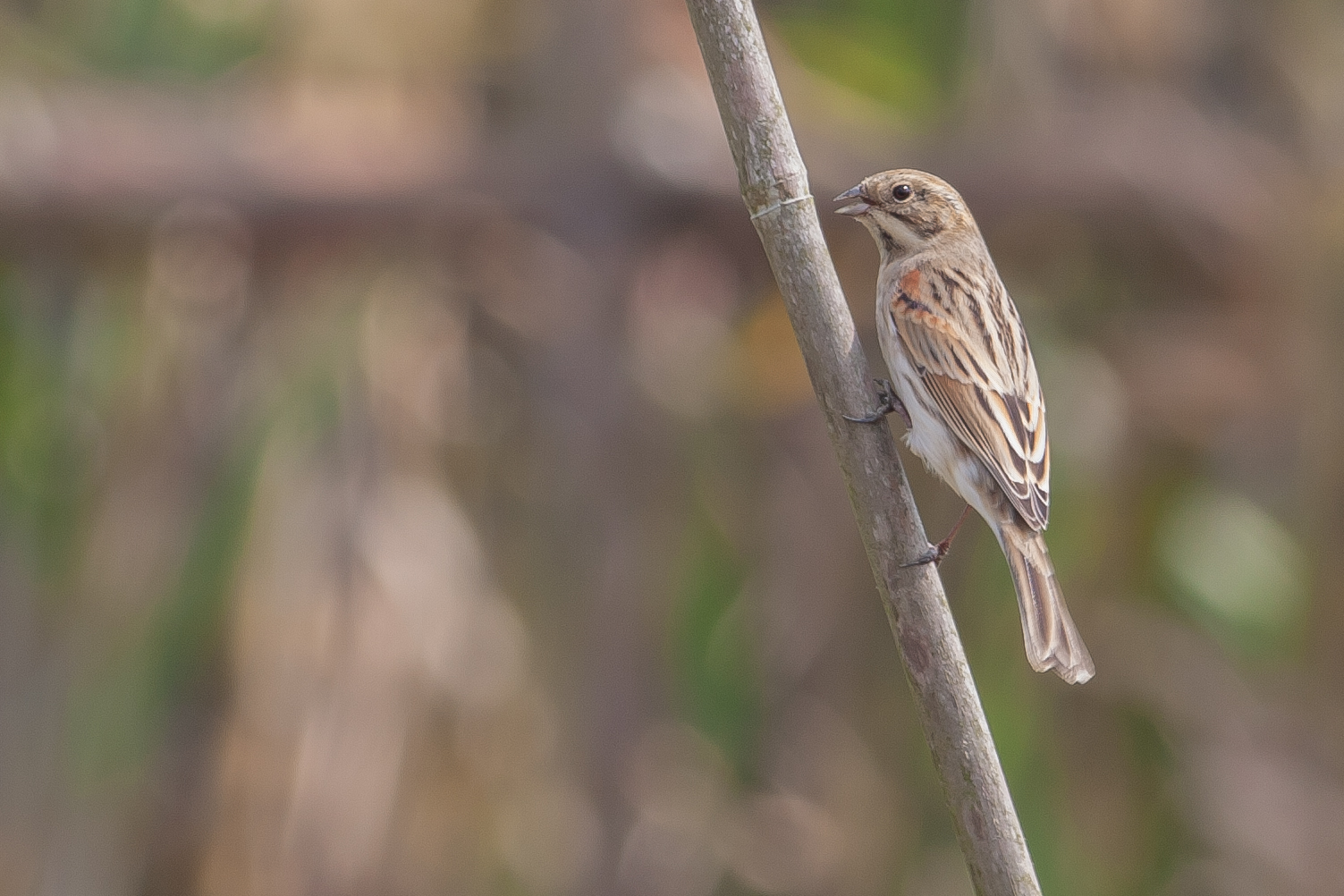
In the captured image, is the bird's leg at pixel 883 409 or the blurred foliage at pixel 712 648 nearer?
the bird's leg at pixel 883 409

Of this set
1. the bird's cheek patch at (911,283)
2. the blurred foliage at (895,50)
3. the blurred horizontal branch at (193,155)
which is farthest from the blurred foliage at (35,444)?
the bird's cheek patch at (911,283)

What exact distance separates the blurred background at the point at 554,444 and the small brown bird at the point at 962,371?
179 centimetres

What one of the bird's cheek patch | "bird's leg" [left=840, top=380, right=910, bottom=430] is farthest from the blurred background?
"bird's leg" [left=840, top=380, right=910, bottom=430]

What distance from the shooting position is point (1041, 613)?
3.05 meters

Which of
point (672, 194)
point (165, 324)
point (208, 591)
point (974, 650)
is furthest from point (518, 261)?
point (974, 650)

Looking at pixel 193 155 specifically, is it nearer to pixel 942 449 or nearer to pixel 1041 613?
pixel 942 449

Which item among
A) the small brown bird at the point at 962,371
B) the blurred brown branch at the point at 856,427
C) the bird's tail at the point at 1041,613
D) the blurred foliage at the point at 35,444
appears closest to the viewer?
the blurred brown branch at the point at 856,427

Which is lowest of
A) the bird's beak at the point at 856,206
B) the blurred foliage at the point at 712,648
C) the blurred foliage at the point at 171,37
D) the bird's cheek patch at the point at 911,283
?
the blurred foliage at the point at 712,648

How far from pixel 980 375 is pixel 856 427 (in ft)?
4.49

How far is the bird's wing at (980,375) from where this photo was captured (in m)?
3.32

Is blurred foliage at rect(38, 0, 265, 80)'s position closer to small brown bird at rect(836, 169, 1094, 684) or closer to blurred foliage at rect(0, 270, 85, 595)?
blurred foliage at rect(0, 270, 85, 595)

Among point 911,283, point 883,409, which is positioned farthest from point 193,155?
point 883,409

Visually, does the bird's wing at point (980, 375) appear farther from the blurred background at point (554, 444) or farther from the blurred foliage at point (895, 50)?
the blurred foliage at point (895, 50)

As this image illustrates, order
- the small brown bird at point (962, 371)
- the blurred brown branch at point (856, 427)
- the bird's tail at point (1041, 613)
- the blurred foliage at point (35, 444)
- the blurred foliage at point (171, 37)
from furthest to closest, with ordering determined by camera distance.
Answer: the blurred foliage at point (171, 37) < the blurred foliage at point (35, 444) < the small brown bird at point (962, 371) < the bird's tail at point (1041, 613) < the blurred brown branch at point (856, 427)
